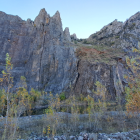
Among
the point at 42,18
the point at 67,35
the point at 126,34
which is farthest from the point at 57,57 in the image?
the point at 126,34

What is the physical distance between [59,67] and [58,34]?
45.5ft

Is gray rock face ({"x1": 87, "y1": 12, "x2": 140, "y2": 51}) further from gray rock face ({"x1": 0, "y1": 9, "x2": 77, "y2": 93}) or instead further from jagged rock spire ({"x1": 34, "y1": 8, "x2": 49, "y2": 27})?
jagged rock spire ({"x1": 34, "y1": 8, "x2": 49, "y2": 27})

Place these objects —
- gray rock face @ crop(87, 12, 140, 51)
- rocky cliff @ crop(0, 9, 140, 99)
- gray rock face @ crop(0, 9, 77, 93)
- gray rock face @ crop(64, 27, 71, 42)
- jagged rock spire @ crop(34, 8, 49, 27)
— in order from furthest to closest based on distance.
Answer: gray rock face @ crop(64, 27, 71, 42) < jagged rock spire @ crop(34, 8, 49, 27) < gray rock face @ crop(87, 12, 140, 51) < gray rock face @ crop(0, 9, 77, 93) < rocky cliff @ crop(0, 9, 140, 99)

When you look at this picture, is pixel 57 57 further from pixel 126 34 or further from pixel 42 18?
pixel 126 34

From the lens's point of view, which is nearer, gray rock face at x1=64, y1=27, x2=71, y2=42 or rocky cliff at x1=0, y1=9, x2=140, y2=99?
rocky cliff at x1=0, y1=9, x2=140, y2=99

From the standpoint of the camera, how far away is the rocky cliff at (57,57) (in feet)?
94.6

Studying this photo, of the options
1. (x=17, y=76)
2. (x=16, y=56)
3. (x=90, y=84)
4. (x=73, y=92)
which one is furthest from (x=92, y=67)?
(x=16, y=56)

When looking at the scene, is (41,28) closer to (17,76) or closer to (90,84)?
(17,76)

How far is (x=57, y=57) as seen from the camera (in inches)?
1357

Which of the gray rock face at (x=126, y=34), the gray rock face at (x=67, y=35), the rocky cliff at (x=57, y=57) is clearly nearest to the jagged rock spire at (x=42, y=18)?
the rocky cliff at (x=57, y=57)

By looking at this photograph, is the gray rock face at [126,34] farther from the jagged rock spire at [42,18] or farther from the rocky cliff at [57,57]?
the jagged rock spire at [42,18]

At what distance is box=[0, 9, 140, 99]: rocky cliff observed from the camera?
2884 centimetres

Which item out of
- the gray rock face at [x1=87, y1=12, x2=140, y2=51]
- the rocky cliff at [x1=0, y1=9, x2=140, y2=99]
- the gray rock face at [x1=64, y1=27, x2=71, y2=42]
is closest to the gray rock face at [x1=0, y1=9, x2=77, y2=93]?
the rocky cliff at [x1=0, y1=9, x2=140, y2=99]

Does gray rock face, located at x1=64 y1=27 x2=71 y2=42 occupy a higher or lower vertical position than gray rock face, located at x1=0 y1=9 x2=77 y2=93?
higher
